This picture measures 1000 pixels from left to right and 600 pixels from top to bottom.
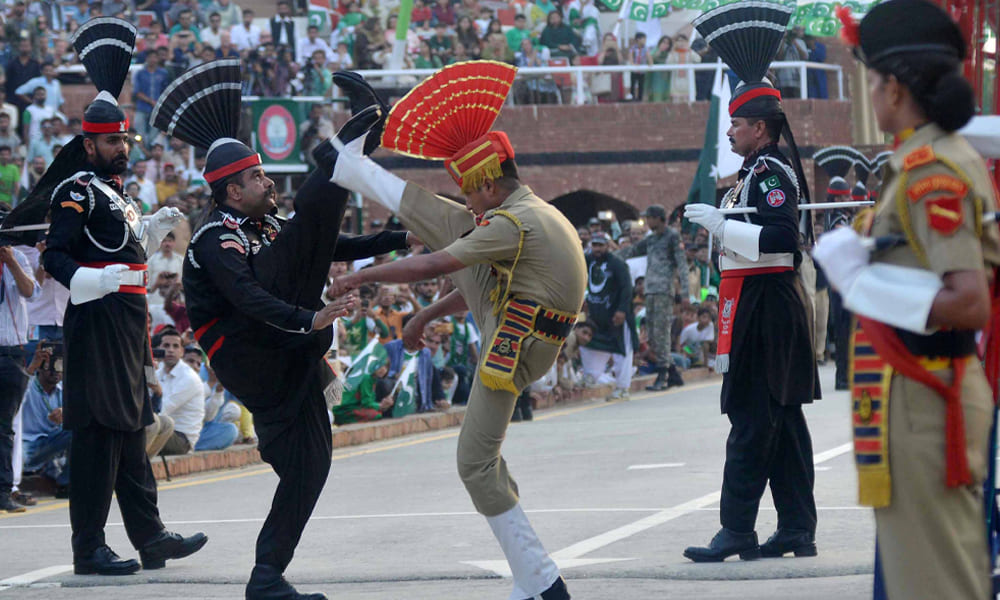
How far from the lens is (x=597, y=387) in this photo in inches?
802

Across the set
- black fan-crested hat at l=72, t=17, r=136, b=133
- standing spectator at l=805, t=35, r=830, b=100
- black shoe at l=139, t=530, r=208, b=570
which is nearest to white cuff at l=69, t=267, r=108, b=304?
black fan-crested hat at l=72, t=17, r=136, b=133

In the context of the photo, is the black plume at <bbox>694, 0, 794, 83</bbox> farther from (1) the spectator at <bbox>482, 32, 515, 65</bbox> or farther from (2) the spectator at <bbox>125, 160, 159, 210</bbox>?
(1) the spectator at <bbox>482, 32, 515, 65</bbox>

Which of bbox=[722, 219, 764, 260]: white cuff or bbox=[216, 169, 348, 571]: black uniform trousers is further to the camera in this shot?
bbox=[722, 219, 764, 260]: white cuff

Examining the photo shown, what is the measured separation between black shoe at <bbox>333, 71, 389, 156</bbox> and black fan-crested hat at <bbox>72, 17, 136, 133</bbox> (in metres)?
2.01

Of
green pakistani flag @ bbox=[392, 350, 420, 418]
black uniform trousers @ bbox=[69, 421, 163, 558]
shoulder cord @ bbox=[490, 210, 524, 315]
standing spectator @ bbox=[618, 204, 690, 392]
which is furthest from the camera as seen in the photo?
standing spectator @ bbox=[618, 204, 690, 392]

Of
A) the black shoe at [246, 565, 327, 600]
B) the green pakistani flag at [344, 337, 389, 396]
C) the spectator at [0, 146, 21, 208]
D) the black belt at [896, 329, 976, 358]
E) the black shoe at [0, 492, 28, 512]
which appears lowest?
the green pakistani flag at [344, 337, 389, 396]

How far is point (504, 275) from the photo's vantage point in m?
6.47

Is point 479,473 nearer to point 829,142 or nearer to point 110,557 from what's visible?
point 110,557

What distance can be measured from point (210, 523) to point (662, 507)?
2.95 meters

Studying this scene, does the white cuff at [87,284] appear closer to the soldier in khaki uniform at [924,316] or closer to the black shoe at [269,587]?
the black shoe at [269,587]

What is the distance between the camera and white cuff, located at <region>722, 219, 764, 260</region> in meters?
7.38

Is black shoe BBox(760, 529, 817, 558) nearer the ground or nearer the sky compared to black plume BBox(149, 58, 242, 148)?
nearer the ground

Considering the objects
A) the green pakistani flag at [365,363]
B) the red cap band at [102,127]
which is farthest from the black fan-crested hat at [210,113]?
the green pakistani flag at [365,363]

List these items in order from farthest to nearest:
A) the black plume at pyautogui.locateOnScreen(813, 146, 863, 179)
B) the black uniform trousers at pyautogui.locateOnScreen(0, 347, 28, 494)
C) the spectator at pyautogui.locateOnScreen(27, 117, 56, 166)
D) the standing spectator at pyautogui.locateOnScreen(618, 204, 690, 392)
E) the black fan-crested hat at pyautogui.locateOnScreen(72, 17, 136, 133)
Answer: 1. the black plume at pyautogui.locateOnScreen(813, 146, 863, 179)
2. the spectator at pyautogui.locateOnScreen(27, 117, 56, 166)
3. the standing spectator at pyautogui.locateOnScreen(618, 204, 690, 392)
4. the black uniform trousers at pyautogui.locateOnScreen(0, 347, 28, 494)
5. the black fan-crested hat at pyautogui.locateOnScreen(72, 17, 136, 133)
